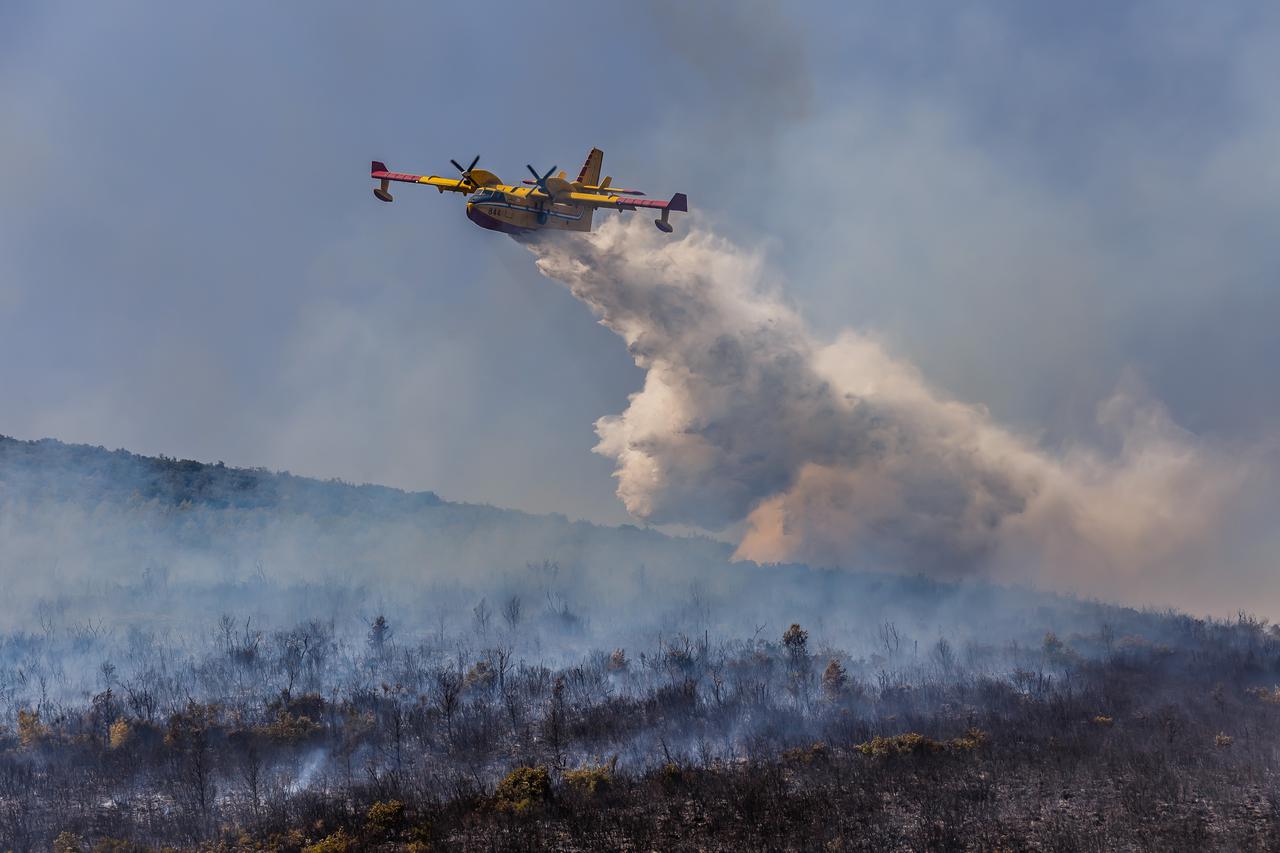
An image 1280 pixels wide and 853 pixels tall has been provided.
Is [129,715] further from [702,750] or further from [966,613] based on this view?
[966,613]

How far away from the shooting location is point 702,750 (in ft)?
145

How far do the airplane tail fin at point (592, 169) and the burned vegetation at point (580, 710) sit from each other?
1118 inches

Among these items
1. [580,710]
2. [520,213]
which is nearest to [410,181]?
[520,213]

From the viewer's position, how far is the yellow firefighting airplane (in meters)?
57.7

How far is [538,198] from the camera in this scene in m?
59.8

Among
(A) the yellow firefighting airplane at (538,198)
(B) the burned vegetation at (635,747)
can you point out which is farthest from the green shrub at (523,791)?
(A) the yellow firefighting airplane at (538,198)

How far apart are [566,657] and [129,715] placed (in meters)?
24.8

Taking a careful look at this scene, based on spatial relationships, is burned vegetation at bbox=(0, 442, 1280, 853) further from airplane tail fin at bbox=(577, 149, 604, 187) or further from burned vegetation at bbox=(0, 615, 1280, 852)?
airplane tail fin at bbox=(577, 149, 604, 187)

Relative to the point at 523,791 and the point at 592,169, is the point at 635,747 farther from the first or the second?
the point at 592,169

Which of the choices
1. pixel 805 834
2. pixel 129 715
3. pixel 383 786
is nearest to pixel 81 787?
pixel 129 715

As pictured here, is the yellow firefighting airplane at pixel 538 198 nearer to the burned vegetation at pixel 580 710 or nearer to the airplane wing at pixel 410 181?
the airplane wing at pixel 410 181

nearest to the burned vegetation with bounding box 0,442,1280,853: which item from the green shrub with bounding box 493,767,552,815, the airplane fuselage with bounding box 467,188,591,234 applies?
the green shrub with bounding box 493,767,552,815

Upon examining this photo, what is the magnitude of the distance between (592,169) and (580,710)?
105ft

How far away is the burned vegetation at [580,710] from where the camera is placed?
36125 mm
